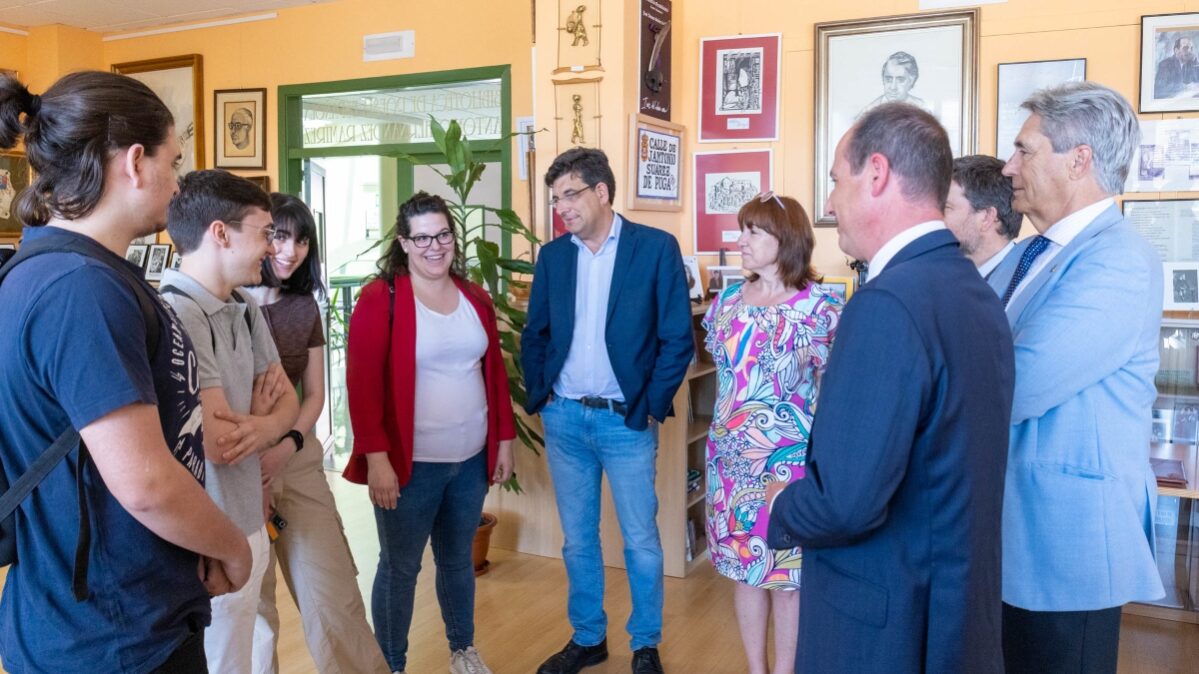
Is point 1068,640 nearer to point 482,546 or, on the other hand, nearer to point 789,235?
point 789,235

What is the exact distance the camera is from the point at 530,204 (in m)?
4.89

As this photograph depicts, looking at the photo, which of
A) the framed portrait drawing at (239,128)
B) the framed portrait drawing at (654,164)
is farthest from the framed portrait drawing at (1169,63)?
the framed portrait drawing at (239,128)

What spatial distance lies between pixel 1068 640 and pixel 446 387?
5.69 ft

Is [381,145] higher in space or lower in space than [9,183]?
higher

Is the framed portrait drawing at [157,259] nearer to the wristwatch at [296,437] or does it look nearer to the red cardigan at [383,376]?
the red cardigan at [383,376]

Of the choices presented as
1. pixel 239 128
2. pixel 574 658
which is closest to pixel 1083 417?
pixel 574 658

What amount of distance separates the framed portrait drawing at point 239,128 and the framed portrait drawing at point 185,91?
0.38 feet

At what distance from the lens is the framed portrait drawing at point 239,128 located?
6.11 m

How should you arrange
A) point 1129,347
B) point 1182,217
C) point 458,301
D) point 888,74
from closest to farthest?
point 1129,347 → point 458,301 → point 1182,217 → point 888,74

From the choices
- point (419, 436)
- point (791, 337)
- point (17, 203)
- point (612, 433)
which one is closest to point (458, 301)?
point (419, 436)

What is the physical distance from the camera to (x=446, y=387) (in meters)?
2.74

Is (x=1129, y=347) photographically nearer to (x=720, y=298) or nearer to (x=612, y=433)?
(x=720, y=298)

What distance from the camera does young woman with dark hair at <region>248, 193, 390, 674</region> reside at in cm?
238

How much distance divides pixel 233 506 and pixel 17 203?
830 mm
